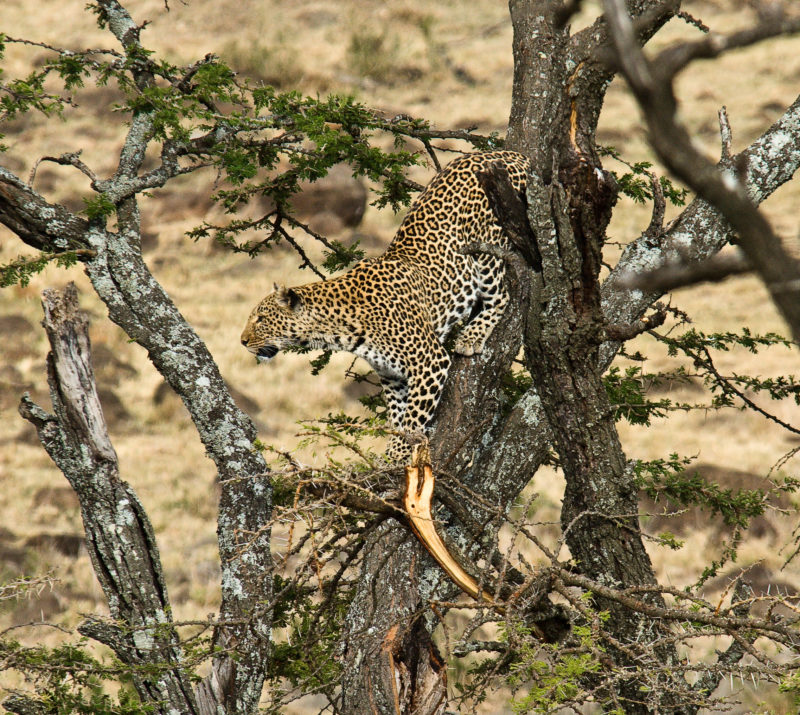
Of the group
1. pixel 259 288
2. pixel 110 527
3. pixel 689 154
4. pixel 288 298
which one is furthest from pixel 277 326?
pixel 259 288

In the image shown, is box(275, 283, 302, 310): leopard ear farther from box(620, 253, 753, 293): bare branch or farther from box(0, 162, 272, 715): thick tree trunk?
box(620, 253, 753, 293): bare branch

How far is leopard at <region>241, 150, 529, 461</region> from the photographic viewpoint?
23.7ft

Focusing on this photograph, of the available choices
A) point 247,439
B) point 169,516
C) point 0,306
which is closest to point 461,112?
point 0,306

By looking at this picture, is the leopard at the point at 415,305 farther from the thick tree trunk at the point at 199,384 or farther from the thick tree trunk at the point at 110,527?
the thick tree trunk at the point at 110,527

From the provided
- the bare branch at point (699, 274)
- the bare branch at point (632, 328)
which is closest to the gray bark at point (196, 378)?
the bare branch at point (632, 328)

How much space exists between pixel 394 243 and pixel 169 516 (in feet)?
28.4

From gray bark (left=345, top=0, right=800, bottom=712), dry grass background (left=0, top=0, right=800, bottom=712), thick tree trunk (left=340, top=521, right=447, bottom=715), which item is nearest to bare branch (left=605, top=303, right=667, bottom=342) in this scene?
gray bark (left=345, top=0, right=800, bottom=712)

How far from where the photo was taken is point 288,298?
7.50 m

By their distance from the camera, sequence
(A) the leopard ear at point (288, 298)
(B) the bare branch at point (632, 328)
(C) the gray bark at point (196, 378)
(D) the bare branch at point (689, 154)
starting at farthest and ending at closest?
(A) the leopard ear at point (288, 298) → (C) the gray bark at point (196, 378) → (B) the bare branch at point (632, 328) → (D) the bare branch at point (689, 154)

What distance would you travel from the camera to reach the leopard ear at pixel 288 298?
746cm

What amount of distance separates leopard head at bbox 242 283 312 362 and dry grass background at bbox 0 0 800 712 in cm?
89

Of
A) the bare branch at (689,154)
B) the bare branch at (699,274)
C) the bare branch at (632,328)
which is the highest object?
the bare branch at (632,328)

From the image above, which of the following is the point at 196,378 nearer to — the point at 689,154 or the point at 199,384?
the point at 199,384

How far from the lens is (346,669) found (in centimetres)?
565
